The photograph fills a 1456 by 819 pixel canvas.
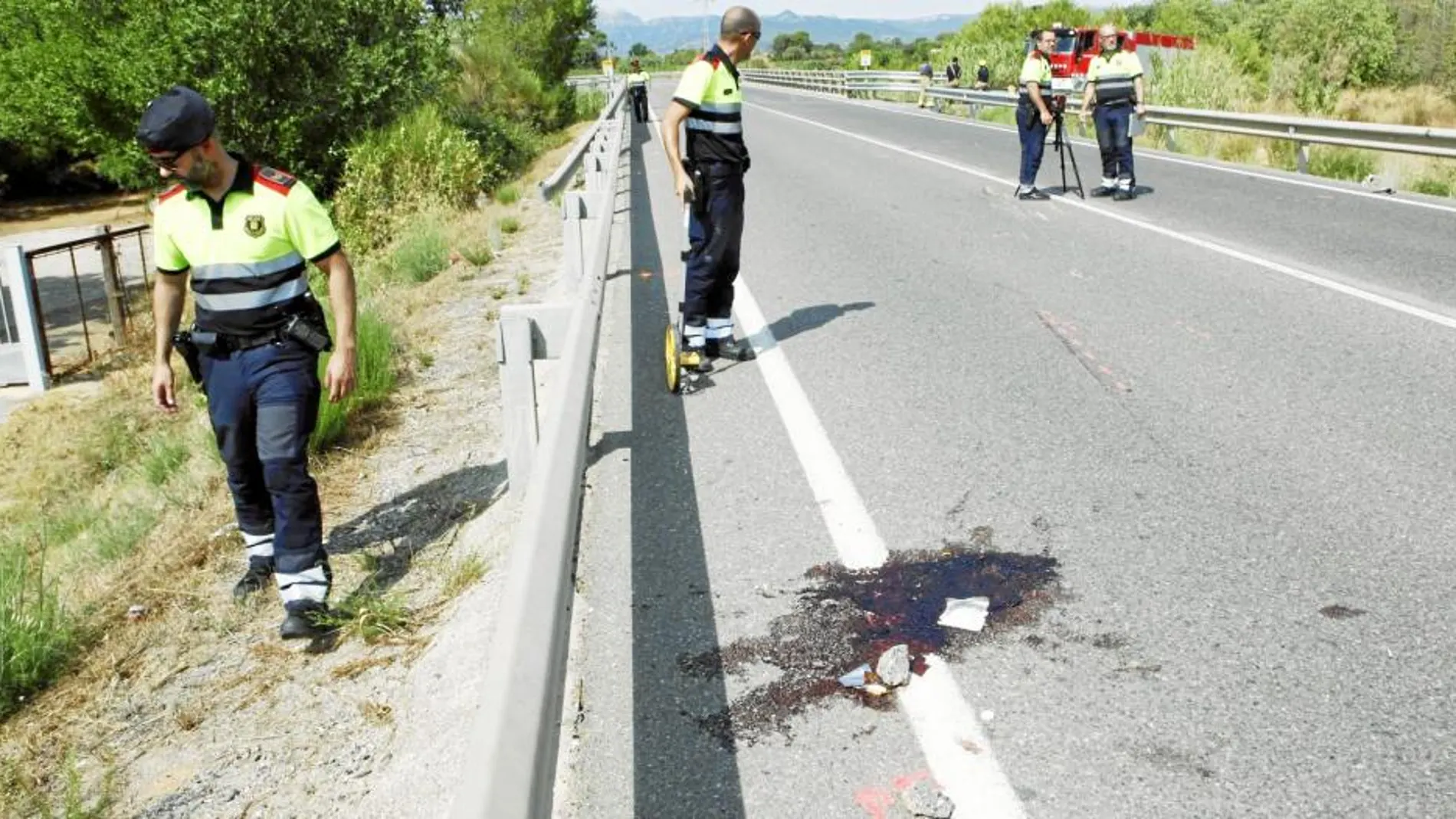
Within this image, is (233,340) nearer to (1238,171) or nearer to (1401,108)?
(1238,171)

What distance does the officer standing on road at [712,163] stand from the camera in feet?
21.6

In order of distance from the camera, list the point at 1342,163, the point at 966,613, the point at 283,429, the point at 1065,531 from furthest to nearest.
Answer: the point at 1342,163
the point at 1065,531
the point at 283,429
the point at 966,613

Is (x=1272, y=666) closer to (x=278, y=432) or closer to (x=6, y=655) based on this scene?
(x=278, y=432)

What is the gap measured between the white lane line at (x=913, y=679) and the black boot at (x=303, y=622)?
1899 mm

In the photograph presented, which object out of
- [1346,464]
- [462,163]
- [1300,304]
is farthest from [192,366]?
[462,163]

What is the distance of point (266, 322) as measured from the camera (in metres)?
4.37

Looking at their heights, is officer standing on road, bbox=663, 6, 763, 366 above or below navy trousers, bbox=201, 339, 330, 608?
above

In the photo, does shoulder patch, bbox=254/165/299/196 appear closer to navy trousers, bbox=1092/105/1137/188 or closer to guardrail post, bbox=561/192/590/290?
guardrail post, bbox=561/192/590/290

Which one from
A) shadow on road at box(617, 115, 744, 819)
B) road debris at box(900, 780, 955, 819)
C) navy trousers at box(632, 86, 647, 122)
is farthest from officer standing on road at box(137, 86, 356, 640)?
navy trousers at box(632, 86, 647, 122)

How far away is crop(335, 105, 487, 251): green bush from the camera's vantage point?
17391 mm

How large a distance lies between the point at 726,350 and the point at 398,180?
1211cm

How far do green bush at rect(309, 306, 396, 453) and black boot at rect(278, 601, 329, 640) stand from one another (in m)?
1.69

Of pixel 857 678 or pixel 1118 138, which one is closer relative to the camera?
pixel 857 678

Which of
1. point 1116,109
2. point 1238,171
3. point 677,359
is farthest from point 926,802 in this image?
point 1238,171
